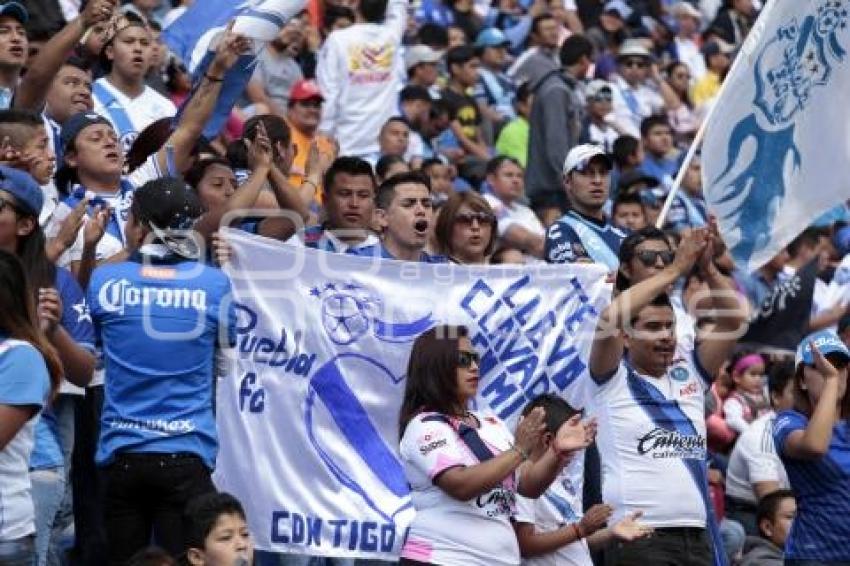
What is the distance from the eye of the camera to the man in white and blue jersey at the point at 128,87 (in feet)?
37.9

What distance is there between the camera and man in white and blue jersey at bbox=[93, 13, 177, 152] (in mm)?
11547

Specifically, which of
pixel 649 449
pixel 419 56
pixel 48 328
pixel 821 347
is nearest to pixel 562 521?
pixel 649 449

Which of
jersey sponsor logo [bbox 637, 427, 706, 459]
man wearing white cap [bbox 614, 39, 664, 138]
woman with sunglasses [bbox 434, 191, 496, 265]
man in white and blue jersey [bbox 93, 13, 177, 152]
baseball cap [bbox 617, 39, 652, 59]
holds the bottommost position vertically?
man wearing white cap [bbox 614, 39, 664, 138]

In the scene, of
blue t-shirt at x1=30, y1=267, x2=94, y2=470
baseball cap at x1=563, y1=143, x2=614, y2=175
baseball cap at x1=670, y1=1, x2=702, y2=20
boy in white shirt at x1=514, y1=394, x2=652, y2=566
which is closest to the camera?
blue t-shirt at x1=30, y1=267, x2=94, y2=470

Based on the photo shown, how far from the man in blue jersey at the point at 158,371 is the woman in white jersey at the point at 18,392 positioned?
87 cm

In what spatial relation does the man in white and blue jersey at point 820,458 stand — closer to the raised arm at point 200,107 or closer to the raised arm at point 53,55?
Answer: the raised arm at point 200,107

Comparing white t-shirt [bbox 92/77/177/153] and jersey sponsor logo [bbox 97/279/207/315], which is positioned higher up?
jersey sponsor logo [bbox 97/279/207/315]

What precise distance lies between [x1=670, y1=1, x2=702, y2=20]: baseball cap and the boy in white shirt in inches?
606

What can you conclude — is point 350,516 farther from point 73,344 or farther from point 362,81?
point 362,81

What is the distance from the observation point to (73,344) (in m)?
8.52

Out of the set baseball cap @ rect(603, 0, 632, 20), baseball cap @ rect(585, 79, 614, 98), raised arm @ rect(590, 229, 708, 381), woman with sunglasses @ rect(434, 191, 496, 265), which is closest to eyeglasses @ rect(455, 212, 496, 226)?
woman with sunglasses @ rect(434, 191, 496, 265)

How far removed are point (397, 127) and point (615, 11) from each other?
827cm

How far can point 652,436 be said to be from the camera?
9.69 meters

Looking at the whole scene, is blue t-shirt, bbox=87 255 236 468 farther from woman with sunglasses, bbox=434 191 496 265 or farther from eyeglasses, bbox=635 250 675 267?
eyeglasses, bbox=635 250 675 267
